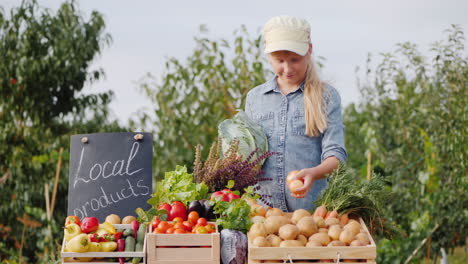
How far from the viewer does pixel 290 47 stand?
124 inches

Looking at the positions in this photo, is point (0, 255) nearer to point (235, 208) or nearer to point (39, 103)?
point (39, 103)

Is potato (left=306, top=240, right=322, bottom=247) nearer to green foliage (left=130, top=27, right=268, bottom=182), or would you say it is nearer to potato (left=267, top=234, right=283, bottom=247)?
potato (left=267, top=234, right=283, bottom=247)

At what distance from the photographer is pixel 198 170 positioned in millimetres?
3064

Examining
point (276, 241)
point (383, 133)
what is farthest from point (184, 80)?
point (276, 241)

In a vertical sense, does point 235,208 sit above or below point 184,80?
below

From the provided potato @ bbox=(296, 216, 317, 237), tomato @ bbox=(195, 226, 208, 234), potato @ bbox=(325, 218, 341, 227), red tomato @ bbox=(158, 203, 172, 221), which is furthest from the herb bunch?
red tomato @ bbox=(158, 203, 172, 221)

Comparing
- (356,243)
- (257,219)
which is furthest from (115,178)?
(356,243)

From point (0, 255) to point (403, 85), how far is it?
5407 mm

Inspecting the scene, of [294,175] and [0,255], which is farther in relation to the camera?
[0,255]

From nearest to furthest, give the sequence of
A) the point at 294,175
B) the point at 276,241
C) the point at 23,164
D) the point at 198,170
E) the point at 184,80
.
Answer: the point at 276,241
the point at 294,175
the point at 198,170
the point at 184,80
the point at 23,164

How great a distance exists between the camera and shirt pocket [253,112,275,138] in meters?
3.40

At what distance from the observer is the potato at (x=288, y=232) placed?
253 centimetres

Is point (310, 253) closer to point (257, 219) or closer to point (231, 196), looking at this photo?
point (257, 219)

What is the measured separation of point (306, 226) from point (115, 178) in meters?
1.15
